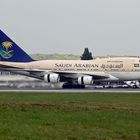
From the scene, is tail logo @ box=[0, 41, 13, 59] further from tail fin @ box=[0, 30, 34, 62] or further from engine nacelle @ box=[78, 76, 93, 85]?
engine nacelle @ box=[78, 76, 93, 85]

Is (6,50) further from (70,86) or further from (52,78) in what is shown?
(70,86)

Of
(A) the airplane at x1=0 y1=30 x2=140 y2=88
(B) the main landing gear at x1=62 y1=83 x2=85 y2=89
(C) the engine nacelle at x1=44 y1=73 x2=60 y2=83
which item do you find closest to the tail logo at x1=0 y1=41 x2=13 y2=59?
(A) the airplane at x1=0 y1=30 x2=140 y2=88

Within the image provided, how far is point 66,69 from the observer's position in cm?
7956

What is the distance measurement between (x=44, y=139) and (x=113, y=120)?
6.04 meters

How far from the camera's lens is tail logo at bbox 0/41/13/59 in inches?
3275

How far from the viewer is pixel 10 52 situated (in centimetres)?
8350

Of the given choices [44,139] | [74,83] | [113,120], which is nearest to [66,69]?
[74,83]

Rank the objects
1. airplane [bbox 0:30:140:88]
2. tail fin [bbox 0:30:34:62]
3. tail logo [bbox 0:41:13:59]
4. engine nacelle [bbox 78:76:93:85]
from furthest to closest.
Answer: tail logo [bbox 0:41:13:59] → tail fin [bbox 0:30:34:62] → airplane [bbox 0:30:140:88] → engine nacelle [bbox 78:76:93:85]

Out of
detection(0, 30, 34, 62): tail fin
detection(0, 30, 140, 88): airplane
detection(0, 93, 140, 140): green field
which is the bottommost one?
detection(0, 93, 140, 140): green field

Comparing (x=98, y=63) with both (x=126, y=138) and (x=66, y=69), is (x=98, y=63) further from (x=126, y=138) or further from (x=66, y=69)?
(x=126, y=138)

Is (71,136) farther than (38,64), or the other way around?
(38,64)

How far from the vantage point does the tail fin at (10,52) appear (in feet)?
270

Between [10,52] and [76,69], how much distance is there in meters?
11.4

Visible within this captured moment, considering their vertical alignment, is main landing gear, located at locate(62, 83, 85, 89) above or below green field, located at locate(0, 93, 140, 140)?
above
